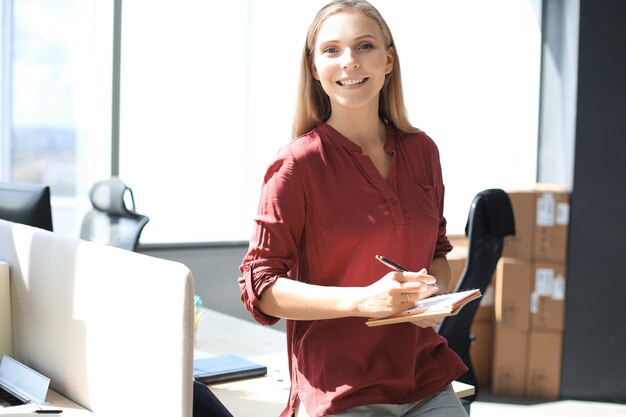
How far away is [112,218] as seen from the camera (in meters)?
3.38

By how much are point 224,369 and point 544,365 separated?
3.10 metres

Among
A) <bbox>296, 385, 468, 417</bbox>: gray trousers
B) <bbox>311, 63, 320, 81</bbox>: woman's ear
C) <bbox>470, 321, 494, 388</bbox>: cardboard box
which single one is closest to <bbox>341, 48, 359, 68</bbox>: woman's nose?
<bbox>311, 63, 320, 81</bbox>: woman's ear

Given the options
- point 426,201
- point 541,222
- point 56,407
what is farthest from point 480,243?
point 541,222

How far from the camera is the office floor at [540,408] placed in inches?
169

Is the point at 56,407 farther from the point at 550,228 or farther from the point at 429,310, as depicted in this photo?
the point at 550,228

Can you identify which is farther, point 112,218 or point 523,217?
point 523,217

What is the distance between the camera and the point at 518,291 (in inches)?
183

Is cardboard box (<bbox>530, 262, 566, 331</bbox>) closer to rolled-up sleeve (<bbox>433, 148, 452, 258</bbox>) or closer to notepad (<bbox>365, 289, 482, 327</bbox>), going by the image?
rolled-up sleeve (<bbox>433, 148, 452, 258</bbox>)

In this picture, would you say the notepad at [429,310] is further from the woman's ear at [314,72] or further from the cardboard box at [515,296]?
the cardboard box at [515,296]

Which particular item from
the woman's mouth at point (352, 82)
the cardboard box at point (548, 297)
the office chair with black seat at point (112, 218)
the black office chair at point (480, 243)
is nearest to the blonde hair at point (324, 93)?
the woman's mouth at point (352, 82)

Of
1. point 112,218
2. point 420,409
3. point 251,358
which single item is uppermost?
point 112,218

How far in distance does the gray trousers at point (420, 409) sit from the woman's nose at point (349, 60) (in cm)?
64

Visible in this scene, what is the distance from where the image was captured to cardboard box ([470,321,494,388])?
189 inches

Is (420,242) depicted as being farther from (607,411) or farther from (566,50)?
(566,50)
